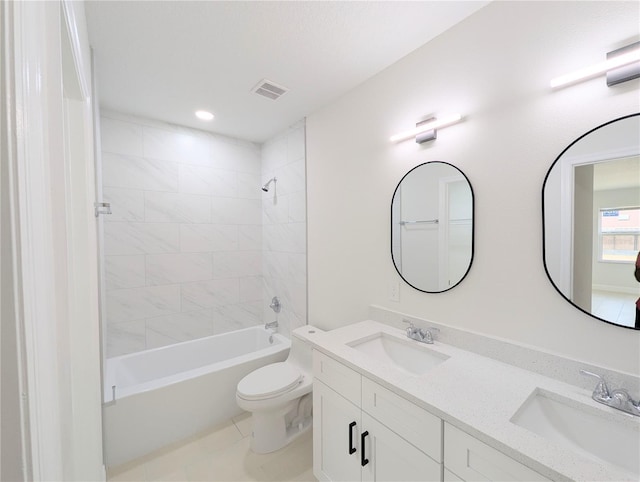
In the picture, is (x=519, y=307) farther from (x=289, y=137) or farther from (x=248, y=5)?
(x=289, y=137)

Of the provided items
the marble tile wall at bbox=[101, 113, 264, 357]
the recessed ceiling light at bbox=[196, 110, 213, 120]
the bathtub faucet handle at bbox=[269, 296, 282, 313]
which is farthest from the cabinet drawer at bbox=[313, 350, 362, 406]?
the recessed ceiling light at bbox=[196, 110, 213, 120]

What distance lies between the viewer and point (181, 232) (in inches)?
107

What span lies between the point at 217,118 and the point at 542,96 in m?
2.36

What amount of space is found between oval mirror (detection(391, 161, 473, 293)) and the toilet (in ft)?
2.62

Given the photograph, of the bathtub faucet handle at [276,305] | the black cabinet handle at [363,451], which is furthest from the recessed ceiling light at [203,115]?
the black cabinet handle at [363,451]

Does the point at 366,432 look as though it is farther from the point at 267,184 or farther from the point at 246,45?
the point at 267,184

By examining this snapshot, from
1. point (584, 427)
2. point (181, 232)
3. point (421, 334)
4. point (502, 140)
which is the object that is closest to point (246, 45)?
point (502, 140)

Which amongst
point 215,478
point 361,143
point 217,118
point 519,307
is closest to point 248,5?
point 361,143

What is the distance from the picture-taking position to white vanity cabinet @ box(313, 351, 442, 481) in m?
1.01

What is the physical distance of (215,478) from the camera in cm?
166

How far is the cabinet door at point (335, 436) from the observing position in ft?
4.25

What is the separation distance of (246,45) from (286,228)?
1597 millimetres

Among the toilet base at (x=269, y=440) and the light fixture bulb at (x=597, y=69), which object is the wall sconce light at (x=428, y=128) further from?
the toilet base at (x=269, y=440)

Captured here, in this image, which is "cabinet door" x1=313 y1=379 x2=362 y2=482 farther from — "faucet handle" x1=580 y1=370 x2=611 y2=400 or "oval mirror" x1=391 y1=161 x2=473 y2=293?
"faucet handle" x1=580 y1=370 x2=611 y2=400
